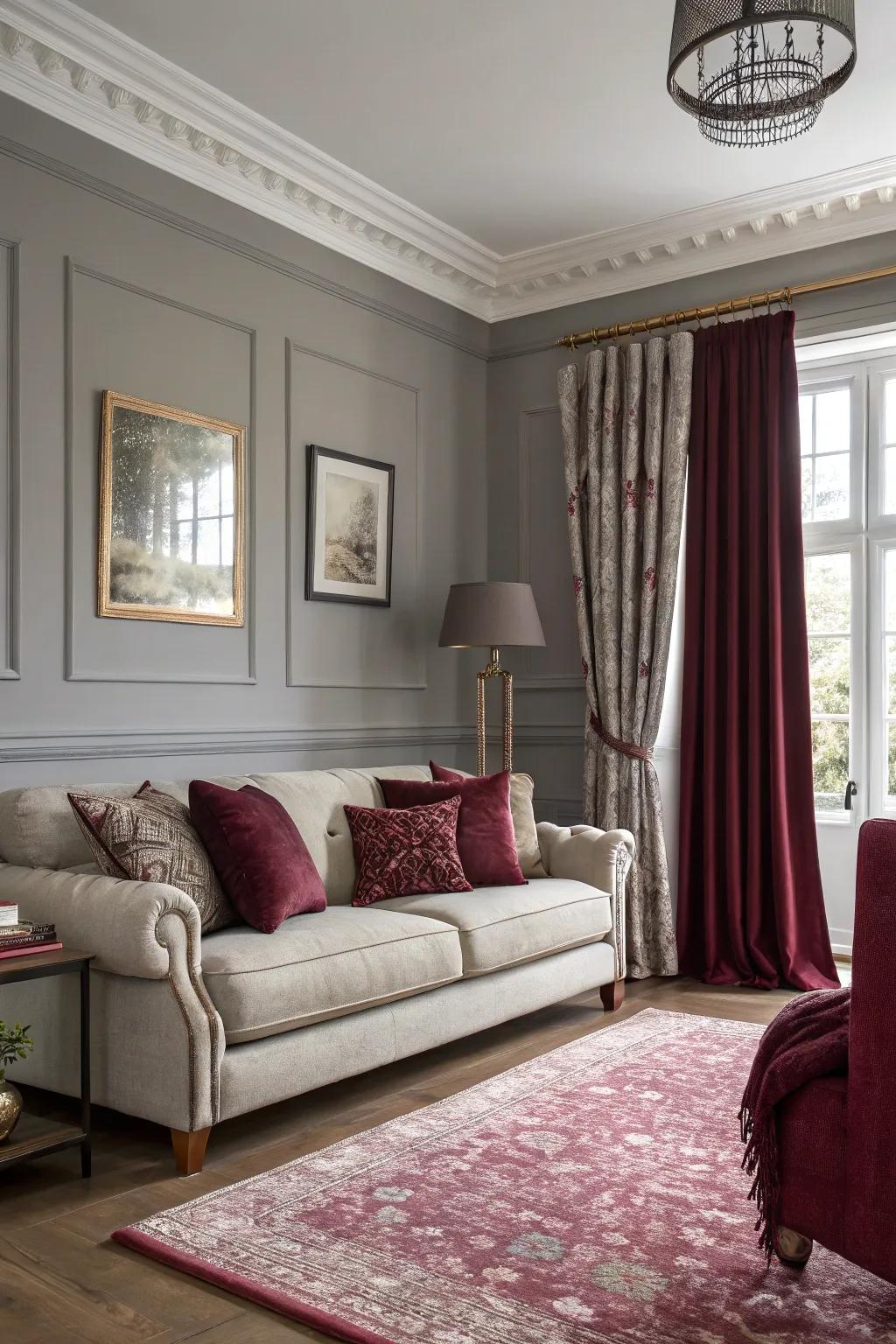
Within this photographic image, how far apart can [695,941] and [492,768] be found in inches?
49.8

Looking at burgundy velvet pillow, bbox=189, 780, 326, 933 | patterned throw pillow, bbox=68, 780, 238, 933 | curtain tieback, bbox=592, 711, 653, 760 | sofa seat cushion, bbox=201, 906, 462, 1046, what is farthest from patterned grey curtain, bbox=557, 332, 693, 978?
patterned throw pillow, bbox=68, 780, 238, 933

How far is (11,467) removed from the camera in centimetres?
349

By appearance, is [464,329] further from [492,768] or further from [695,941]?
[695,941]

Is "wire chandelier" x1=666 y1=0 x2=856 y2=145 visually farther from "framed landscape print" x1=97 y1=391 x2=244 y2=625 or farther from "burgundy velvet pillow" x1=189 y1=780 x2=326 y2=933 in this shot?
"burgundy velvet pillow" x1=189 y1=780 x2=326 y2=933

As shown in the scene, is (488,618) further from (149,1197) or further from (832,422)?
(149,1197)

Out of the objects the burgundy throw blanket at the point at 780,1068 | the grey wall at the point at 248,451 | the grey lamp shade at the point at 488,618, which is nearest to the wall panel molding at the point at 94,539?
the grey wall at the point at 248,451

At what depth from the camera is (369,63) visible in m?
3.72

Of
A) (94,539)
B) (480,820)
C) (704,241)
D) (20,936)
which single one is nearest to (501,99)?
(704,241)

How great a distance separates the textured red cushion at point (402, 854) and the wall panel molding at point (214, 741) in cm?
55

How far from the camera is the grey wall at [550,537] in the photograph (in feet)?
16.7

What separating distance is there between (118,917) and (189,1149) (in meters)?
0.55

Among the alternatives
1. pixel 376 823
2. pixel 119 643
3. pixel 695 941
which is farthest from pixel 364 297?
pixel 695 941

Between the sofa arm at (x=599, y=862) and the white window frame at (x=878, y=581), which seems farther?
the white window frame at (x=878, y=581)

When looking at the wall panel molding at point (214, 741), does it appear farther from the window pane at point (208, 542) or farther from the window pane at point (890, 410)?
the window pane at point (890, 410)
